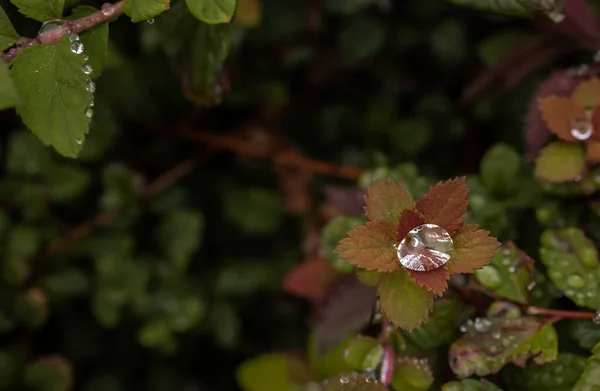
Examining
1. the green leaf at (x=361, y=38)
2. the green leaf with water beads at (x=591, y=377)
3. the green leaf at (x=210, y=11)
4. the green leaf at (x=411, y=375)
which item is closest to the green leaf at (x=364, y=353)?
the green leaf at (x=411, y=375)

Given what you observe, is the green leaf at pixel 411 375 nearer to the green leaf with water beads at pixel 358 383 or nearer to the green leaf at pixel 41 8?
A: the green leaf with water beads at pixel 358 383

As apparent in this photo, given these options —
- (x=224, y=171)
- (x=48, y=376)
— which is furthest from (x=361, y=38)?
(x=48, y=376)

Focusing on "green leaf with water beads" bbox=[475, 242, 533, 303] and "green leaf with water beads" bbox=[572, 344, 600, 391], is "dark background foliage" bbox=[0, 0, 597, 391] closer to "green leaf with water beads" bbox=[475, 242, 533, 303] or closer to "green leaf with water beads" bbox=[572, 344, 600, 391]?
"green leaf with water beads" bbox=[475, 242, 533, 303]

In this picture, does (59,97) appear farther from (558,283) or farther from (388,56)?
→ (388,56)

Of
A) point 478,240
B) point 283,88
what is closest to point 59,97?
point 478,240

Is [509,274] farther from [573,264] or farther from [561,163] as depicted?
[561,163]

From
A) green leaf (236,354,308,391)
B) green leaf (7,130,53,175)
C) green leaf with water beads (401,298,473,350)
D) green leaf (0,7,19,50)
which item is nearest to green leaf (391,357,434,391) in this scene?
green leaf with water beads (401,298,473,350)
